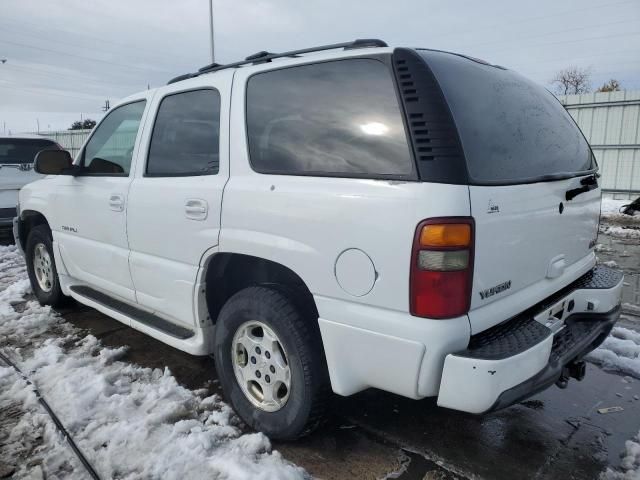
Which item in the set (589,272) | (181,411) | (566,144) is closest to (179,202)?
(181,411)

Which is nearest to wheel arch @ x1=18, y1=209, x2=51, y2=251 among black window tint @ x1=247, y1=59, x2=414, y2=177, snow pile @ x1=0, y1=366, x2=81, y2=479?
snow pile @ x1=0, y1=366, x2=81, y2=479

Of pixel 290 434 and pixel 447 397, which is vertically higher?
pixel 447 397

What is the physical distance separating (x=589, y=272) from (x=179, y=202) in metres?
2.62

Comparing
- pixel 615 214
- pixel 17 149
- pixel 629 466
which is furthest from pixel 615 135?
pixel 17 149

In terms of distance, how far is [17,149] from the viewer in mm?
8242

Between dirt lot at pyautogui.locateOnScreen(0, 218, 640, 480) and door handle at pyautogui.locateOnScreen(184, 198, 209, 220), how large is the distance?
123 cm

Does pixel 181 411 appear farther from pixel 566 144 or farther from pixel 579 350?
pixel 566 144

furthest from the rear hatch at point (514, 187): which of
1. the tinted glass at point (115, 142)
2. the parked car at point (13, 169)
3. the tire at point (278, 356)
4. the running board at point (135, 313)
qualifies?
the parked car at point (13, 169)

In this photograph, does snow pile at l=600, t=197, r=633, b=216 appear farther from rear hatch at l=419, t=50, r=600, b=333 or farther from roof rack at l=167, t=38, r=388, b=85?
roof rack at l=167, t=38, r=388, b=85

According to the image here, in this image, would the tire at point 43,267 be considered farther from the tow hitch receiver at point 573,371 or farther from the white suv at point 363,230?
the tow hitch receiver at point 573,371

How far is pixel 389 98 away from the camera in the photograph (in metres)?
2.15

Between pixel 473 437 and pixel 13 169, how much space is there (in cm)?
822

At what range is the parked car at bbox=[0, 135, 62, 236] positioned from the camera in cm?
792

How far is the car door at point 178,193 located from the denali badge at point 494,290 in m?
1.45
